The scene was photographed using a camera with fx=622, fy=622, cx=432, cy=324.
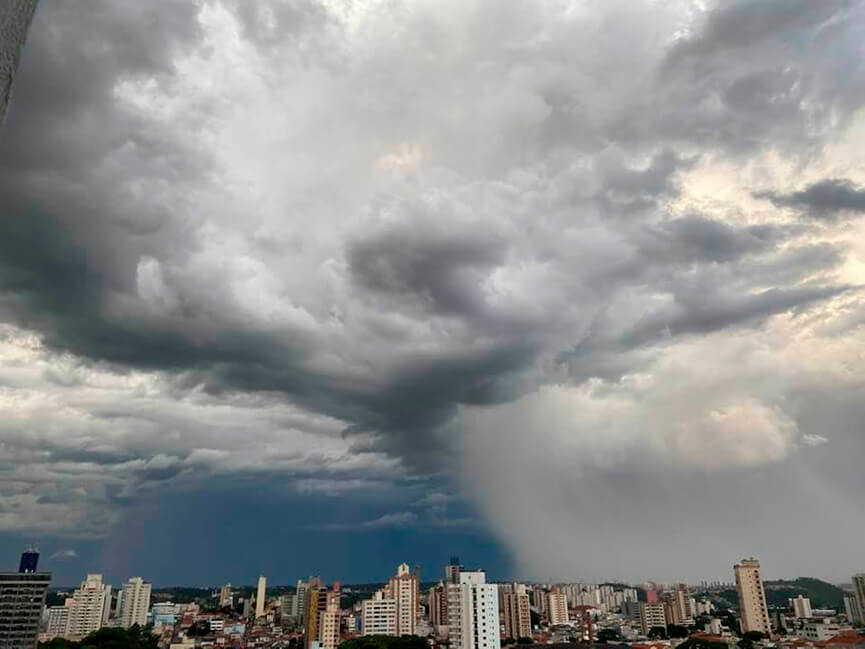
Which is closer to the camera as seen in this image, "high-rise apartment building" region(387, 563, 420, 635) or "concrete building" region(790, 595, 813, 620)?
"high-rise apartment building" region(387, 563, 420, 635)

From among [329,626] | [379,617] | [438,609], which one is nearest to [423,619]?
[438,609]

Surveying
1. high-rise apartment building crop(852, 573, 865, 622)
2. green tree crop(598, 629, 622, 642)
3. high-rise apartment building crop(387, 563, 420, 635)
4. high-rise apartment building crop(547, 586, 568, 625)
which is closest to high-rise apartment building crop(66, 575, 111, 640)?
high-rise apartment building crop(387, 563, 420, 635)

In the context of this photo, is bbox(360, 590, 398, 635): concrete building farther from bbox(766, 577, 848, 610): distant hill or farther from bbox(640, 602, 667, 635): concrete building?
bbox(766, 577, 848, 610): distant hill

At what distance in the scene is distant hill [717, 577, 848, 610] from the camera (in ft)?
408

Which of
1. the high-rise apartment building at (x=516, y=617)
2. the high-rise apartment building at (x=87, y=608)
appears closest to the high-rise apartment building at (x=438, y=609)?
the high-rise apartment building at (x=516, y=617)

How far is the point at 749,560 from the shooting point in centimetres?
6562

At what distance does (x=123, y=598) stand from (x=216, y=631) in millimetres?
16809

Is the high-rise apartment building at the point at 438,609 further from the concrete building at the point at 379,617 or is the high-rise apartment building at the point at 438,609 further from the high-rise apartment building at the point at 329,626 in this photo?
the high-rise apartment building at the point at 329,626

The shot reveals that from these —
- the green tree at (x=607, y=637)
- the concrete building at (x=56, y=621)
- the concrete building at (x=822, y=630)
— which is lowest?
the green tree at (x=607, y=637)

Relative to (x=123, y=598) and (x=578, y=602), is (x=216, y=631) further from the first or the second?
(x=578, y=602)

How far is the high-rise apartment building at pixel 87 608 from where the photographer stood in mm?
75088

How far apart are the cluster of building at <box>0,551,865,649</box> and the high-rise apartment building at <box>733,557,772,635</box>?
105 millimetres

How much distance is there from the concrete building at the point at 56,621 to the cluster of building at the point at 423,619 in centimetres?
14

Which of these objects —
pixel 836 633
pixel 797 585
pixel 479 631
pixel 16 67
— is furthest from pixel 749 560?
pixel 797 585
